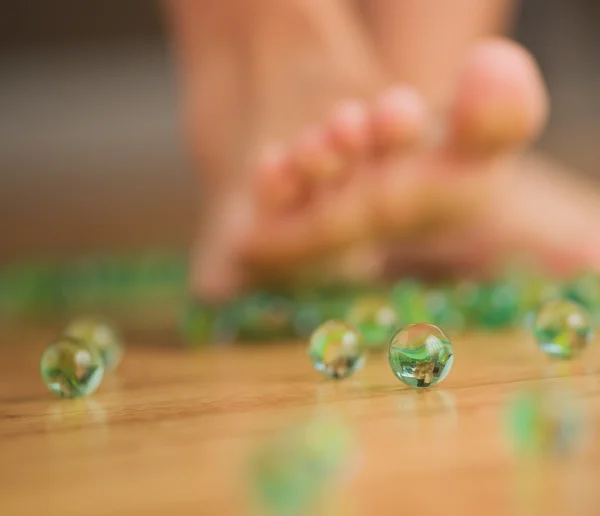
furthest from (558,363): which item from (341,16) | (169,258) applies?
(169,258)

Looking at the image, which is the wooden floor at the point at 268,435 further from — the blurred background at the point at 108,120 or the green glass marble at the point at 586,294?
the blurred background at the point at 108,120

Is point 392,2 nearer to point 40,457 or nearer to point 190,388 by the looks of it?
point 190,388

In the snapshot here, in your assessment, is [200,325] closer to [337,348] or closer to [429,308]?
[429,308]

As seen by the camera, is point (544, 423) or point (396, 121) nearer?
point (544, 423)

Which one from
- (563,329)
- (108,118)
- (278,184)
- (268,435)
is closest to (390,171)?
(278,184)

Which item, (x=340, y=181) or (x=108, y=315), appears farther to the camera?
(x=108, y=315)

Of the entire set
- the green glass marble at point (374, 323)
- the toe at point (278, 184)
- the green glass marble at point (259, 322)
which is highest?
the toe at point (278, 184)

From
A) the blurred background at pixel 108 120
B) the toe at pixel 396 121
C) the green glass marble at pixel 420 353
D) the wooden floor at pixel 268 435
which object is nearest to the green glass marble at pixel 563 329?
the wooden floor at pixel 268 435
